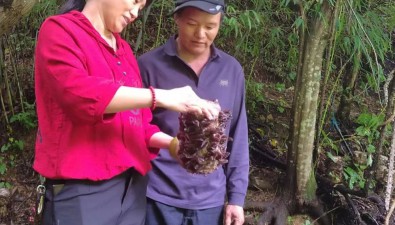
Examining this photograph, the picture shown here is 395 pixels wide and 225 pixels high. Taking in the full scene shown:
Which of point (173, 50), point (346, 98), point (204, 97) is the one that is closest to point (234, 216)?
point (204, 97)

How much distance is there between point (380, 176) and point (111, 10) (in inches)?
124

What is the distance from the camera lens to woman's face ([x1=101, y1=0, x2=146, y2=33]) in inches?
58.9

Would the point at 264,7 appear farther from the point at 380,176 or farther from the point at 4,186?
the point at 4,186

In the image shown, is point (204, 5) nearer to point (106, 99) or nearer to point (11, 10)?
point (106, 99)

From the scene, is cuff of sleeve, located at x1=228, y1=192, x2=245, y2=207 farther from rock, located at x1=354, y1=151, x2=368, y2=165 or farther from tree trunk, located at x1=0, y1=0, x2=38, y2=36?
rock, located at x1=354, y1=151, x2=368, y2=165

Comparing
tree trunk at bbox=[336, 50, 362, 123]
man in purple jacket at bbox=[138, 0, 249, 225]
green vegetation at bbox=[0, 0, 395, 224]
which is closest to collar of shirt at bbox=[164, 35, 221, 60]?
man in purple jacket at bbox=[138, 0, 249, 225]

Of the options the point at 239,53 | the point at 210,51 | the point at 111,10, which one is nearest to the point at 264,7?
the point at 239,53

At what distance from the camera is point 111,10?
1.50 metres

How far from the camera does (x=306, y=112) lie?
3316 mm

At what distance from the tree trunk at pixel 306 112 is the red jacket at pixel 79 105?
190 centimetres

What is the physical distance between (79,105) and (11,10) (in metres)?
1.06

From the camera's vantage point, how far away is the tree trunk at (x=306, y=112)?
10.3 feet

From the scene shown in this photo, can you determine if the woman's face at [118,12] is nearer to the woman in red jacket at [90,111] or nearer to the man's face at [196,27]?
the woman in red jacket at [90,111]

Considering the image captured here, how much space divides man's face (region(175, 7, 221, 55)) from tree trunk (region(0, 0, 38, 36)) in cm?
76
